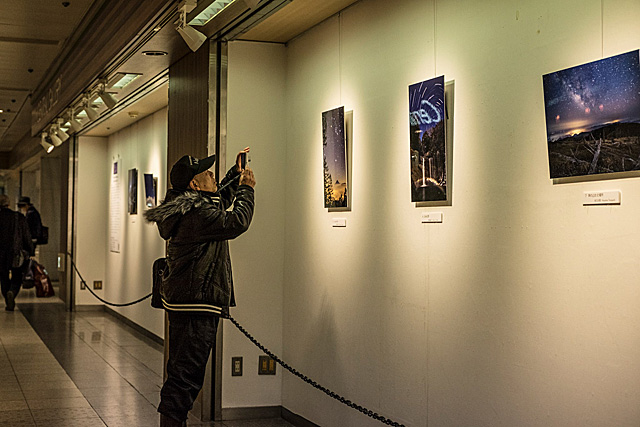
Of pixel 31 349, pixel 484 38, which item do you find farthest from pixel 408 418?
pixel 31 349

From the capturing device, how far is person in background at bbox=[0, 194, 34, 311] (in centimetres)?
1395

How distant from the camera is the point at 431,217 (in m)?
4.62

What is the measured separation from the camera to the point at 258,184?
6.54 metres

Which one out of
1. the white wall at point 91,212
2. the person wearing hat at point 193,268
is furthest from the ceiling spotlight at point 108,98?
the white wall at point 91,212

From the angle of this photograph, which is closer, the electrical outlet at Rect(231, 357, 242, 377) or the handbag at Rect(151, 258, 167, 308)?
the handbag at Rect(151, 258, 167, 308)

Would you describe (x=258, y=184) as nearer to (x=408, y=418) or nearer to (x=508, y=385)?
(x=408, y=418)

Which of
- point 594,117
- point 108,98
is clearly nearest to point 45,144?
point 108,98

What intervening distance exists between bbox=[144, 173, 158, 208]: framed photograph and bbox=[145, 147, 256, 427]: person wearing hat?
5.80m

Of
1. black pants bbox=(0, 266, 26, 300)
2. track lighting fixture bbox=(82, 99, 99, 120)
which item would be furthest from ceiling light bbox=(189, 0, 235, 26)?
black pants bbox=(0, 266, 26, 300)

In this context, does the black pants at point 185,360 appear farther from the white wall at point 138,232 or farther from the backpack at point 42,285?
the backpack at point 42,285

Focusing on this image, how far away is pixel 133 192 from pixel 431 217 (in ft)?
27.7

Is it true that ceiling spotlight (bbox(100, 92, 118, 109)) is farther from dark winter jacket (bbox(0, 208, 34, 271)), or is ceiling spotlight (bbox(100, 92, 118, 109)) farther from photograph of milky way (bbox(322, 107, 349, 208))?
dark winter jacket (bbox(0, 208, 34, 271))

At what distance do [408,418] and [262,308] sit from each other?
2043mm

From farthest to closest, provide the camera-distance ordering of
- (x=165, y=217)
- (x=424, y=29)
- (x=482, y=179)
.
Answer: (x=165, y=217) < (x=424, y=29) < (x=482, y=179)
